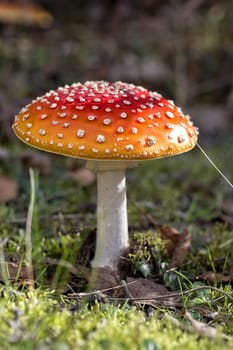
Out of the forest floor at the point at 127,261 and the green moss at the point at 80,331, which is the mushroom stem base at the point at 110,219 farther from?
the green moss at the point at 80,331

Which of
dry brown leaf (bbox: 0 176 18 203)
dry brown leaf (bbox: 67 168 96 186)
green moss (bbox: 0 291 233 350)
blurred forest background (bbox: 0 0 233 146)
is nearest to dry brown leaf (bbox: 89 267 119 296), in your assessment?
green moss (bbox: 0 291 233 350)

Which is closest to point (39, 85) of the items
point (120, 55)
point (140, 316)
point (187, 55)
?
point (120, 55)

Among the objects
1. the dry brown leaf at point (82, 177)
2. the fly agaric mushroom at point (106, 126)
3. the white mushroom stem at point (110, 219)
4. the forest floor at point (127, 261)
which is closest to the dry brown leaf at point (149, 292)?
the forest floor at point (127, 261)

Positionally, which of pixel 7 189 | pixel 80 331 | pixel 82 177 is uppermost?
pixel 82 177

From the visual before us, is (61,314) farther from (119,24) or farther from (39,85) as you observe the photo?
(119,24)

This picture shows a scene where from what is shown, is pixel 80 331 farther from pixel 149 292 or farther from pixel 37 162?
pixel 37 162

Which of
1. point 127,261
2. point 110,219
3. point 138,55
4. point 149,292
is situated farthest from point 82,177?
point 138,55

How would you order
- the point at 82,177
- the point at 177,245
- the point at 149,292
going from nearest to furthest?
the point at 149,292 → the point at 177,245 → the point at 82,177
